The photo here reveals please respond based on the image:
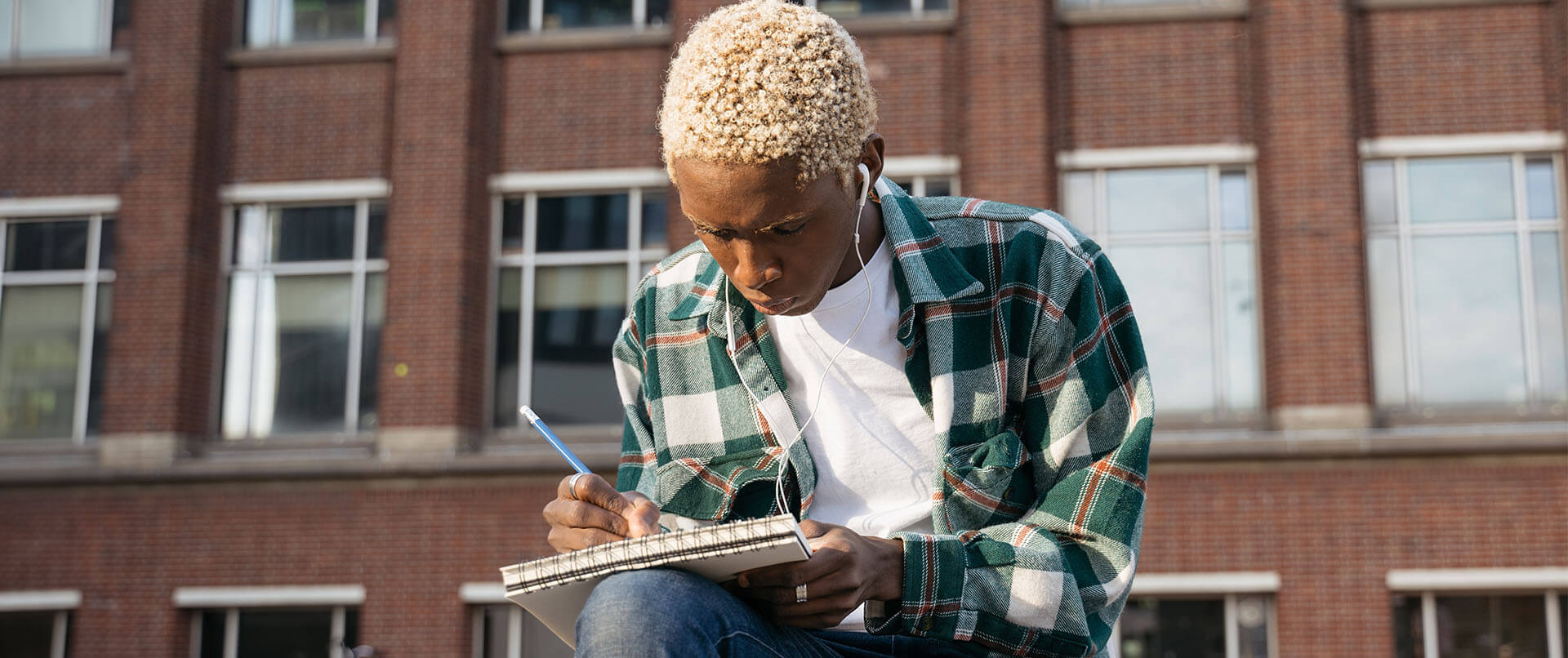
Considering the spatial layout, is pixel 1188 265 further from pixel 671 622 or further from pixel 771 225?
pixel 671 622

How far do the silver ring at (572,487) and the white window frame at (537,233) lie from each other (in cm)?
1123

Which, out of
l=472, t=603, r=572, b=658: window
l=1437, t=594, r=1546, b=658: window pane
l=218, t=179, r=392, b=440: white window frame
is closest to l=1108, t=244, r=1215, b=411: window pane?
l=1437, t=594, r=1546, b=658: window pane

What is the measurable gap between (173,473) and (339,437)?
59.9 inches

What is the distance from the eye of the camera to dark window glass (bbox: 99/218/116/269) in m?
14.2

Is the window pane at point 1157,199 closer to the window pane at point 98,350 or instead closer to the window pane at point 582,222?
the window pane at point 582,222

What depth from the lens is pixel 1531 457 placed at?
39.6 ft

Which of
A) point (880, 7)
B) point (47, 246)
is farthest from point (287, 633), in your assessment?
point (880, 7)

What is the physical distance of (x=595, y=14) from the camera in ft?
46.0

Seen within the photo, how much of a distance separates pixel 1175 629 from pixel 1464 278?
4.06 m

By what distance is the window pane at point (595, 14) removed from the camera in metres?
14.0

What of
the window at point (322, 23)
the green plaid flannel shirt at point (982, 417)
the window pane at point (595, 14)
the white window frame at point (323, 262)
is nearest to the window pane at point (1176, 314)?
the window pane at point (595, 14)

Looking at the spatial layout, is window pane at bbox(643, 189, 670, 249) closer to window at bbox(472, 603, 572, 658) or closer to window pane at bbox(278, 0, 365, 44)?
window pane at bbox(278, 0, 365, 44)

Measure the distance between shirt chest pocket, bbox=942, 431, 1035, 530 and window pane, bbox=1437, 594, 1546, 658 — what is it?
1126 centimetres

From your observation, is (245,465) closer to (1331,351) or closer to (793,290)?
(1331,351)
